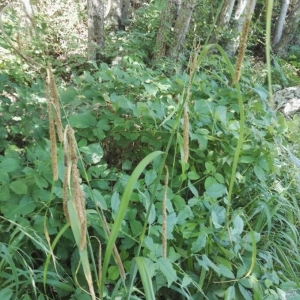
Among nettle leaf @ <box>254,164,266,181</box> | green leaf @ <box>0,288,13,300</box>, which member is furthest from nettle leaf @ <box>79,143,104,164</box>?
nettle leaf @ <box>254,164,266,181</box>

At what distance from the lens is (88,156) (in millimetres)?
1536

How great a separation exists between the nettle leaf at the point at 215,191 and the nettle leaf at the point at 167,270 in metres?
0.46

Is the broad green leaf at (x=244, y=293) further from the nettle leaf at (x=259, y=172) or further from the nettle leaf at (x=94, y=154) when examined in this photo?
the nettle leaf at (x=94, y=154)

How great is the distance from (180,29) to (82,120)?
361 centimetres

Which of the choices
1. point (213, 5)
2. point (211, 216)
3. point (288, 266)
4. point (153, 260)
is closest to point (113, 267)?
point (153, 260)

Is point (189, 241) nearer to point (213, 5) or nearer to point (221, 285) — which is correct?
point (221, 285)

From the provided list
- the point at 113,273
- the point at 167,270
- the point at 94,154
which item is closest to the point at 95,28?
the point at 94,154

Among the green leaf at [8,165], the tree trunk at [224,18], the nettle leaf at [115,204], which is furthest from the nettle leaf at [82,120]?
the tree trunk at [224,18]

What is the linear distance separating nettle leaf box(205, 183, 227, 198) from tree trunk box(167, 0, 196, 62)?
3.51 meters

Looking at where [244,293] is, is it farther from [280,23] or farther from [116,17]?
[280,23]

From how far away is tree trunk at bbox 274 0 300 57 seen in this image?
334 inches

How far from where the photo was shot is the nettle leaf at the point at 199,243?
1342 millimetres

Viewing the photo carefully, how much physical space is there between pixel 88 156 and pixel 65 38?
4.82 m

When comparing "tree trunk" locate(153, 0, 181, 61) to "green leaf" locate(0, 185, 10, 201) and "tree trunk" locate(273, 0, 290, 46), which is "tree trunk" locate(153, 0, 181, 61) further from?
"tree trunk" locate(273, 0, 290, 46)
